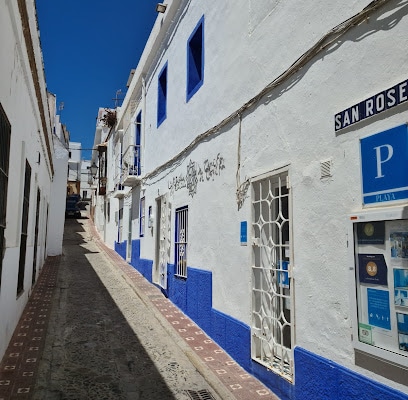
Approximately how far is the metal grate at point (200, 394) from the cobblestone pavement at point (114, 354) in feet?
0.03

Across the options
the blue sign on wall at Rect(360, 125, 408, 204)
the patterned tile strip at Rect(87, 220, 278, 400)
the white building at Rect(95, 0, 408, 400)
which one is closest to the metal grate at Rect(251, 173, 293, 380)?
the white building at Rect(95, 0, 408, 400)

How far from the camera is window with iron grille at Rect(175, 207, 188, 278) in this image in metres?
7.14

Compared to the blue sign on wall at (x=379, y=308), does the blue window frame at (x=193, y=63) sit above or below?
above

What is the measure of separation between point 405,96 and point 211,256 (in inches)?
146

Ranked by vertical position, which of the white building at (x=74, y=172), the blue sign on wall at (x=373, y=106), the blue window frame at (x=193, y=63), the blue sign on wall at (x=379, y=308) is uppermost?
the white building at (x=74, y=172)

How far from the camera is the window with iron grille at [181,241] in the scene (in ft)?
23.4

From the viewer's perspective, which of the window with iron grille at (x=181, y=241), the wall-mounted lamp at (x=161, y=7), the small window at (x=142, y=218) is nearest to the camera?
the window with iron grille at (x=181, y=241)

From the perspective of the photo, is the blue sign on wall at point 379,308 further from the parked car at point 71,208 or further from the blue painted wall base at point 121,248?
the parked car at point 71,208

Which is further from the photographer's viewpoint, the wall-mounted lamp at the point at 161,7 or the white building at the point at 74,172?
the white building at the point at 74,172

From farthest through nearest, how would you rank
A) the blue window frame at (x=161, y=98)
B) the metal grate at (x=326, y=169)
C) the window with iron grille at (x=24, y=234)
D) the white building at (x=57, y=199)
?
the white building at (x=57, y=199)
the blue window frame at (x=161, y=98)
the window with iron grille at (x=24, y=234)
the metal grate at (x=326, y=169)

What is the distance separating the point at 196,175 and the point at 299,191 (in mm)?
3115

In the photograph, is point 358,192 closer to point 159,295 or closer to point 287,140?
point 287,140

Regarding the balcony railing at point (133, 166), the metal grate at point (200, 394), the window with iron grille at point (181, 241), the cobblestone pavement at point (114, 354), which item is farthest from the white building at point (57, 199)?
the metal grate at point (200, 394)

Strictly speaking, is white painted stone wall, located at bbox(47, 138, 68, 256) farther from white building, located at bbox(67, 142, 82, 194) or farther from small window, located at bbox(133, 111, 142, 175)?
white building, located at bbox(67, 142, 82, 194)
